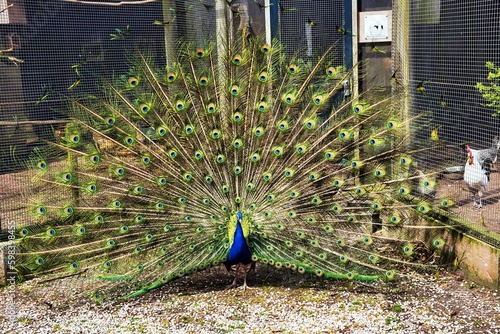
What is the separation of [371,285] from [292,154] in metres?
1.26

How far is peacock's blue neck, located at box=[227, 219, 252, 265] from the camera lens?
4.49 m

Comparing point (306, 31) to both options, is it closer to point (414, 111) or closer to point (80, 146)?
point (414, 111)

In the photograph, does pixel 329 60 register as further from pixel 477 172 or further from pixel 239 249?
pixel 239 249

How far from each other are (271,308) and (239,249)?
0.52 m

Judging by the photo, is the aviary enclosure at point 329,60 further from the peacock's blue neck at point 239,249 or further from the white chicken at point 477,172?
the peacock's blue neck at point 239,249

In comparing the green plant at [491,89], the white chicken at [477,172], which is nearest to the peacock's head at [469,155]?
the white chicken at [477,172]

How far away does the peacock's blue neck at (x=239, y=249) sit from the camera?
4.49 meters

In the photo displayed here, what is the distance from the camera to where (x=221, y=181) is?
15.4 ft

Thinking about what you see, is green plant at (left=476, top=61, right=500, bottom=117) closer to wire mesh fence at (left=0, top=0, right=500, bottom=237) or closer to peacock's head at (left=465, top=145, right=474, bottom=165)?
wire mesh fence at (left=0, top=0, right=500, bottom=237)

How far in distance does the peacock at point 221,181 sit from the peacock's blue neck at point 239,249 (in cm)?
2

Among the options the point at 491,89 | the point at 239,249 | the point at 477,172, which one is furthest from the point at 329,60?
the point at 239,249

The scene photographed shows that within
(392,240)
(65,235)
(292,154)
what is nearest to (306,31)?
(292,154)

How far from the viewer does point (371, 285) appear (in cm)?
484

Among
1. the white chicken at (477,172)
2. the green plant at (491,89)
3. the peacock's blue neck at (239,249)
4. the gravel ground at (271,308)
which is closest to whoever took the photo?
the gravel ground at (271,308)
